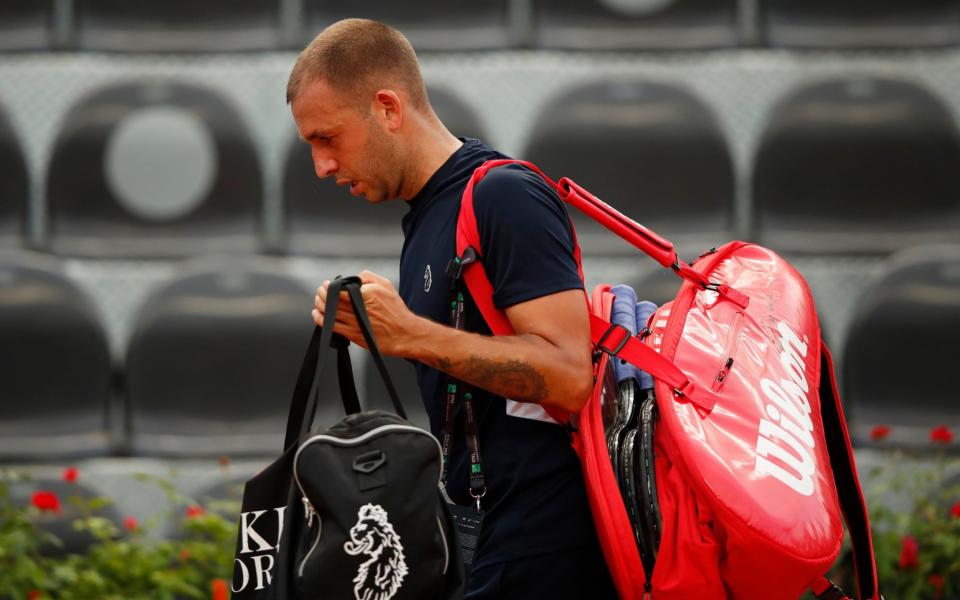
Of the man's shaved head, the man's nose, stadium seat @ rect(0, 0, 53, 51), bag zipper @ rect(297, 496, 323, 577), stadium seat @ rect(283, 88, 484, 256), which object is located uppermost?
the man's shaved head

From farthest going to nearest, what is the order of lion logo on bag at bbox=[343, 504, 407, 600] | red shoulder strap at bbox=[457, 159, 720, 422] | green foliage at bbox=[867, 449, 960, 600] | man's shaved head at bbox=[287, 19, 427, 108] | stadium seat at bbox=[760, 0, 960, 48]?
stadium seat at bbox=[760, 0, 960, 48], green foliage at bbox=[867, 449, 960, 600], man's shaved head at bbox=[287, 19, 427, 108], red shoulder strap at bbox=[457, 159, 720, 422], lion logo on bag at bbox=[343, 504, 407, 600]

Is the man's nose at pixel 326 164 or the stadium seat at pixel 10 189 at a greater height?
the man's nose at pixel 326 164

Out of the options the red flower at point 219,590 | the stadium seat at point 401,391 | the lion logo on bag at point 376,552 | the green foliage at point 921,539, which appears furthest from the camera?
the stadium seat at point 401,391

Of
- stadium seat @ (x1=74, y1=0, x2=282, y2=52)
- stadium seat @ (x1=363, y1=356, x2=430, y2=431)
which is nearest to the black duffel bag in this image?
stadium seat @ (x1=363, y1=356, x2=430, y2=431)

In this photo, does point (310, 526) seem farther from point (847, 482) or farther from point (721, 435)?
point (847, 482)

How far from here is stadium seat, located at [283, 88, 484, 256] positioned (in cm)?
417

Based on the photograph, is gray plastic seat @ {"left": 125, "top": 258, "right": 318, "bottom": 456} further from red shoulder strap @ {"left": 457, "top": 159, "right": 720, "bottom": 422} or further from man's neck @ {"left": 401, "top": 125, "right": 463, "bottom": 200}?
red shoulder strap @ {"left": 457, "top": 159, "right": 720, "bottom": 422}

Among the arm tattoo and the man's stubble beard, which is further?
the man's stubble beard

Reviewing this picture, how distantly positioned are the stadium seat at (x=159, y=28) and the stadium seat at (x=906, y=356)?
2375 millimetres

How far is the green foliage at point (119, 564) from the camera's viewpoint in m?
2.94

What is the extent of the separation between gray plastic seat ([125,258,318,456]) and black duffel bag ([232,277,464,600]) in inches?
88.3

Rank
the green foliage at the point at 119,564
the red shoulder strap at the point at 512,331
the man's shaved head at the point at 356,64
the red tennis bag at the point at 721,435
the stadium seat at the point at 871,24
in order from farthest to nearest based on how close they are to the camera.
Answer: the stadium seat at the point at 871,24 → the green foliage at the point at 119,564 → the man's shaved head at the point at 356,64 → the red shoulder strap at the point at 512,331 → the red tennis bag at the point at 721,435

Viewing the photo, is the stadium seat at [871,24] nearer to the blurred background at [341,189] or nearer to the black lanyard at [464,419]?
the blurred background at [341,189]

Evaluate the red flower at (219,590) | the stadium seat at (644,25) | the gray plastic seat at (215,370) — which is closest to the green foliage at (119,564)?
the red flower at (219,590)
